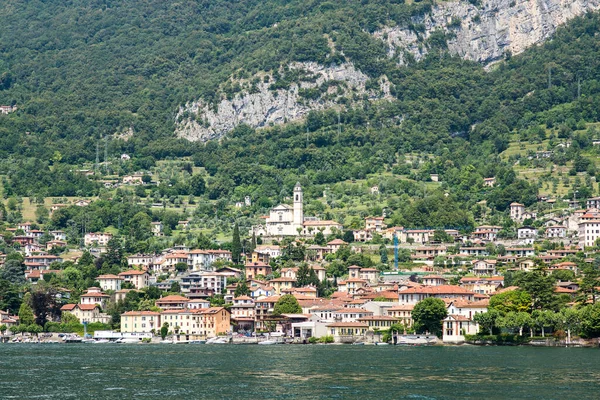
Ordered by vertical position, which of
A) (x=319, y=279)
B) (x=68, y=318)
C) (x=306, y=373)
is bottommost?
(x=306, y=373)

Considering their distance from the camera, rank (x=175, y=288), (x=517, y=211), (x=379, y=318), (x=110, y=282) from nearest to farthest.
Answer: (x=379, y=318) → (x=110, y=282) → (x=175, y=288) → (x=517, y=211)

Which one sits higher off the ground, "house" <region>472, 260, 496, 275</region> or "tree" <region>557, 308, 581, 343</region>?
"house" <region>472, 260, 496, 275</region>

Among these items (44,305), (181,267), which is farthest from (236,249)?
(44,305)

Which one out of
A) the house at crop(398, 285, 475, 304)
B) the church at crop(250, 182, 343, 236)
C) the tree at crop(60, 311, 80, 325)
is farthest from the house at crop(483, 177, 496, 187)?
the tree at crop(60, 311, 80, 325)

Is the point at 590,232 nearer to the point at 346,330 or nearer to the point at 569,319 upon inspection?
the point at 346,330

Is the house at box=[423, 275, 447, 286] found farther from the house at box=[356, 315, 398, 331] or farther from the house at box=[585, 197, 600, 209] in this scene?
the house at box=[585, 197, 600, 209]

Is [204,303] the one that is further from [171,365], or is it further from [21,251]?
[171,365]
